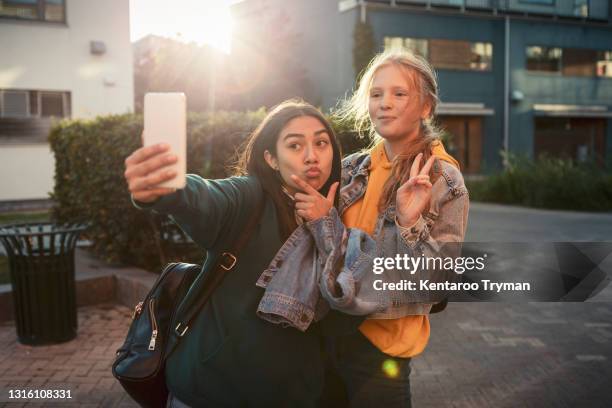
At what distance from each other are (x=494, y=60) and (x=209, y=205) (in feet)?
94.9

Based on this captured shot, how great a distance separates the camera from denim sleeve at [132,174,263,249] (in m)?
1.78

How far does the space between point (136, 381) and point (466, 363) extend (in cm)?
333

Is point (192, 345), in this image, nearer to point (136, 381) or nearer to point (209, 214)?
point (136, 381)

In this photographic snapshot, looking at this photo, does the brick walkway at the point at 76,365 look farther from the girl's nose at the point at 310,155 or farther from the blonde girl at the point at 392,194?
the girl's nose at the point at 310,155

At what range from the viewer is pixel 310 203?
A: 2076 millimetres

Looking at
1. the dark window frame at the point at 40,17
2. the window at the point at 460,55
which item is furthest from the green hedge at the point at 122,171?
the window at the point at 460,55

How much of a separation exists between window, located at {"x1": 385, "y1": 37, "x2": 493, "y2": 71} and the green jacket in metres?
25.5

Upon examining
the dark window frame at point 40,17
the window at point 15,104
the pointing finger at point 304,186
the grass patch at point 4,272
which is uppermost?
the dark window frame at point 40,17

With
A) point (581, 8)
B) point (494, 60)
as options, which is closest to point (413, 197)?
point (494, 60)

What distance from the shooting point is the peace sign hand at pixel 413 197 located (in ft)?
6.70

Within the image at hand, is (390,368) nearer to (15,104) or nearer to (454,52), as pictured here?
(15,104)

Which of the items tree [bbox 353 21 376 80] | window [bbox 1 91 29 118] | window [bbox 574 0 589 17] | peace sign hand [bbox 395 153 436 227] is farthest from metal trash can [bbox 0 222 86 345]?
window [bbox 574 0 589 17]

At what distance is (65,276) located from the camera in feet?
18.6

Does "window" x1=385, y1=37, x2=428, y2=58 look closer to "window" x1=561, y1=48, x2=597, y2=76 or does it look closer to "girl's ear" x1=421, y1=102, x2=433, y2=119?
"window" x1=561, y1=48, x2=597, y2=76
